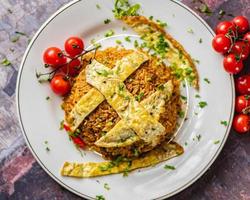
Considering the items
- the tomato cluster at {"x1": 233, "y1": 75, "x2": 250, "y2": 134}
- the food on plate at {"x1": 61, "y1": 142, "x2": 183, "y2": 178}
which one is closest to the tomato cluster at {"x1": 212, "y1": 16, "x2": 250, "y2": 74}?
the tomato cluster at {"x1": 233, "y1": 75, "x2": 250, "y2": 134}

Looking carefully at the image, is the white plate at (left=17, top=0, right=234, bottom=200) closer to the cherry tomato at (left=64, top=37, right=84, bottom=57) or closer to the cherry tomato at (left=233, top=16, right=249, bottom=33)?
the cherry tomato at (left=64, top=37, right=84, bottom=57)

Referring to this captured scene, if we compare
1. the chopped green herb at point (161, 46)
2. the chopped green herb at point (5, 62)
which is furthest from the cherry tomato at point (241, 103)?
the chopped green herb at point (5, 62)

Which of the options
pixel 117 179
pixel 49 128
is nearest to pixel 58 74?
pixel 49 128

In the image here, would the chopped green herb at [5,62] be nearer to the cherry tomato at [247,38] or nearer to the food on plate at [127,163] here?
the food on plate at [127,163]

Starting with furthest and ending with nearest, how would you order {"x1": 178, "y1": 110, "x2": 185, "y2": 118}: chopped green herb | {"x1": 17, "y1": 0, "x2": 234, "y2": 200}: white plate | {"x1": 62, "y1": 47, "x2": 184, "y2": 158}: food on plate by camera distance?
A: {"x1": 178, "y1": 110, "x2": 185, "y2": 118}: chopped green herb → {"x1": 17, "y1": 0, "x2": 234, "y2": 200}: white plate → {"x1": 62, "y1": 47, "x2": 184, "y2": 158}: food on plate

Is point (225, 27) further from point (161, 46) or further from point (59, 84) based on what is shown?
point (59, 84)

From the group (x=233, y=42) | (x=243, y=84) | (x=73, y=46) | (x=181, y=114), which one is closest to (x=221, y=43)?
(x=233, y=42)
